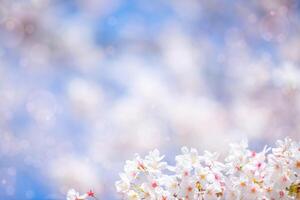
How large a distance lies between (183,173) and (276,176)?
0.44 meters

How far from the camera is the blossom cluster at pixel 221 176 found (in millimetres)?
2715

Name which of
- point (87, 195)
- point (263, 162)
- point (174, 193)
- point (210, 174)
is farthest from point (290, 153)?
point (87, 195)

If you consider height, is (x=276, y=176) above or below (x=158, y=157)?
below

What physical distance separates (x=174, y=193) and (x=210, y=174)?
7.7 inches

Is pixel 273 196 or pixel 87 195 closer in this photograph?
pixel 273 196

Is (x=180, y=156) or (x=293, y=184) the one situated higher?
(x=180, y=156)

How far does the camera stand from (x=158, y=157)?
9.48ft

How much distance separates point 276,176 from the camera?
274 cm

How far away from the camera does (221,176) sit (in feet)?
9.16

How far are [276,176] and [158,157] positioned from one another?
585mm

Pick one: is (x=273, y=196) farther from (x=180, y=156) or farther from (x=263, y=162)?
(x=180, y=156)

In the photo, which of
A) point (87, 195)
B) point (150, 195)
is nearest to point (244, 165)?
point (150, 195)

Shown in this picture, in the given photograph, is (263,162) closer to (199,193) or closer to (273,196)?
(273,196)

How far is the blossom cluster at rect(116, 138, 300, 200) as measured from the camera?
8.91ft
